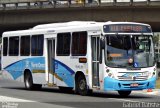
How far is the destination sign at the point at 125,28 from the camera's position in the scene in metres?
21.2

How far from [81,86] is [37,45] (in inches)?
184

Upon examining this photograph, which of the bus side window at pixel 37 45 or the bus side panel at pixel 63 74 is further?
the bus side window at pixel 37 45

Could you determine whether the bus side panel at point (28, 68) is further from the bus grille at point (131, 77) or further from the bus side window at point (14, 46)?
the bus grille at point (131, 77)

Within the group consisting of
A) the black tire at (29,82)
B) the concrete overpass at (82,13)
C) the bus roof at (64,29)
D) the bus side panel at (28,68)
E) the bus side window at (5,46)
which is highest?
the concrete overpass at (82,13)

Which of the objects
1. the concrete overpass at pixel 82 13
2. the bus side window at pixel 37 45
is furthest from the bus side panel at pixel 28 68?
the concrete overpass at pixel 82 13

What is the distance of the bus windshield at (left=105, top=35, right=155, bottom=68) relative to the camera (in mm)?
20844

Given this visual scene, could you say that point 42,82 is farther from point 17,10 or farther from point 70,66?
point 17,10

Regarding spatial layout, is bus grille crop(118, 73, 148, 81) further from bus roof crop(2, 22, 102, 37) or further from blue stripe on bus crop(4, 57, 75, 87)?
blue stripe on bus crop(4, 57, 75, 87)

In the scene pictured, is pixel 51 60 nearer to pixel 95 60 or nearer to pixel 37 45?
pixel 37 45

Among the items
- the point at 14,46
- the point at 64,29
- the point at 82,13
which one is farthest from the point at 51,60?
the point at 82,13

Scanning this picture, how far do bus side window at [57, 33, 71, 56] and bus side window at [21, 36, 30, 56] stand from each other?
124 inches

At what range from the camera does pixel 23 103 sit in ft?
57.6

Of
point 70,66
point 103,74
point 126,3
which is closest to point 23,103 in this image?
point 103,74

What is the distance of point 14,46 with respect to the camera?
28.3 m
